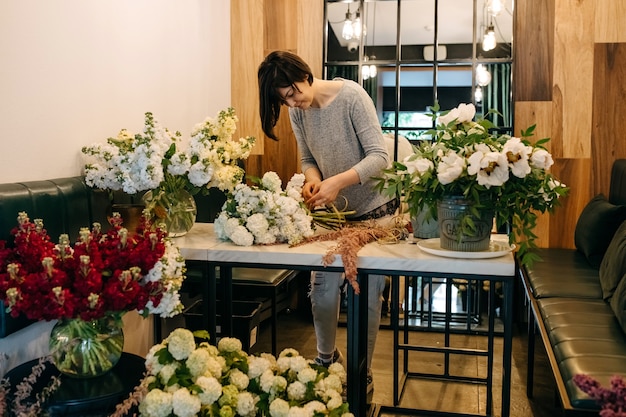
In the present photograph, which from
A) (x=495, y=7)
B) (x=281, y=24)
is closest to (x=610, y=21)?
(x=495, y=7)

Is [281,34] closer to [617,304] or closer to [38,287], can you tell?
[617,304]

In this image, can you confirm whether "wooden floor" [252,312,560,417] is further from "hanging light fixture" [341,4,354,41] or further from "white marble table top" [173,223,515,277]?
"hanging light fixture" [341,4,354,41]

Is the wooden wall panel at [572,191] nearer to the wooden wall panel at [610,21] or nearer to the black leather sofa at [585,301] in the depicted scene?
the black leather sofa at [585,301]

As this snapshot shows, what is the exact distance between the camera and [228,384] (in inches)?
78.6

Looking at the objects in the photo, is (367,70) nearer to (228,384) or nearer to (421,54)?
(421,54)

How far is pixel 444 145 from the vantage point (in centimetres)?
204

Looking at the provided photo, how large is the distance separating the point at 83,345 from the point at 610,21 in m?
3.41

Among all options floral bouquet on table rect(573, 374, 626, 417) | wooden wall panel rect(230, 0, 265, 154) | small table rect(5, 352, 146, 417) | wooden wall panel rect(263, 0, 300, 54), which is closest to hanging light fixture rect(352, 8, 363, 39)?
wooden wall panel rect(263, 0, 300, 54)

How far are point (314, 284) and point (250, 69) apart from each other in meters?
2.06

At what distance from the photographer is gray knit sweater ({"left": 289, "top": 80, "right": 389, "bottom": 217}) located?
2.63 metres

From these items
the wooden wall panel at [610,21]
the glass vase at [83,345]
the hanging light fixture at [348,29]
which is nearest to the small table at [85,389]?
the glass vase at [83,345]

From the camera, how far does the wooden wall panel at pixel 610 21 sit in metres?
3.77

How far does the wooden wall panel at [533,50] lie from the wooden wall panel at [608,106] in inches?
10.9

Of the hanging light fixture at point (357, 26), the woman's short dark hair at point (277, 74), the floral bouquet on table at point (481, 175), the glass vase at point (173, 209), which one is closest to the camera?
the floral bouquet on table at point (481, 175)
